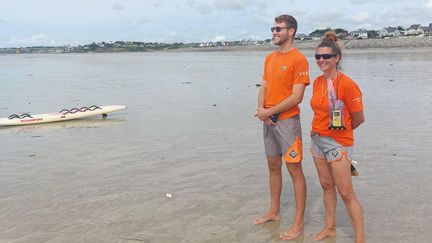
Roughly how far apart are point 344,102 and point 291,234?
1764 millimetres

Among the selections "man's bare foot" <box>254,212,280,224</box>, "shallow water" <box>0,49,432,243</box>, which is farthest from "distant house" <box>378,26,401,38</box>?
"man's bare foot" <box>254,212,280,224</box>

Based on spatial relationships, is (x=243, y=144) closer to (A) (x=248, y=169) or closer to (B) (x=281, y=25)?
(A) (x=248, y=169)

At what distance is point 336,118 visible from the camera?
4.37 meters

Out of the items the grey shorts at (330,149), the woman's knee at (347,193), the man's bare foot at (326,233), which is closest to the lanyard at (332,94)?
the grey shorts at (330,149)

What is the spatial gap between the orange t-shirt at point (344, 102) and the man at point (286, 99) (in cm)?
30

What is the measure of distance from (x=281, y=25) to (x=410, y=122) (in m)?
8.80

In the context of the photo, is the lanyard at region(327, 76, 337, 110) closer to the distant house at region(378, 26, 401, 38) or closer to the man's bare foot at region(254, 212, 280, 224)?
the man's bare foot at region(254, 212, 280, 224)

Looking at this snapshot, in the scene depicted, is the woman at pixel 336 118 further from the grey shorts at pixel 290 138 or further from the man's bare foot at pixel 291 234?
the man's bare foot at pixel 291 234

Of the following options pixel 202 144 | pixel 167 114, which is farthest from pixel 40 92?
pixel 202 144

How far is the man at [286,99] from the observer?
4.86 meters

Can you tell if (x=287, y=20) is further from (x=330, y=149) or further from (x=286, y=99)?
(x=330, y=149)

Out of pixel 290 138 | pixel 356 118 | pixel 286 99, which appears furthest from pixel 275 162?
pixel 356 118

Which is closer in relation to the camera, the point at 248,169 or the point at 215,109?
the point at 248,169

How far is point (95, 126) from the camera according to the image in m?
13.6
